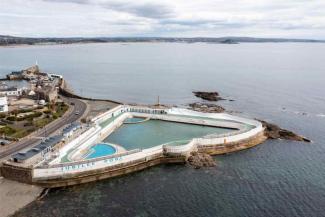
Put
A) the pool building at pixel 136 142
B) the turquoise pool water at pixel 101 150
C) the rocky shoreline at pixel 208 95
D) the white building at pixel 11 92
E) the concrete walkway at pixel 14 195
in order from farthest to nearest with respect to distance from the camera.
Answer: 1. the rocky shoreline at pixel 208 95
2. the white building at pixel 11 92
3. the turquoise pool water at pixel 101 150
4. the pool building at pixel 136 142
5. the concrete walkway at pixel 14 195

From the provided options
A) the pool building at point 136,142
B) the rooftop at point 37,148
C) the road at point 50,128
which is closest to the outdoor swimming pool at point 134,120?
the pool building at point 136,142

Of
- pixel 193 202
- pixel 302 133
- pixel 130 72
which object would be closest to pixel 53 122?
pixel 193 202

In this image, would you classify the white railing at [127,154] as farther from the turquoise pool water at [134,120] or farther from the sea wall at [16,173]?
the turquoise pool water at [134,120]

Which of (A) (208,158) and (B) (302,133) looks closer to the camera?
(A) (208,158)

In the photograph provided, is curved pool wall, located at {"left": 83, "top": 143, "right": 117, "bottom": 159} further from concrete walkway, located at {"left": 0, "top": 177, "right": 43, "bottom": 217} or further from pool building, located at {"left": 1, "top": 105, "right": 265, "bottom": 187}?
concrete walkway, located at {"left": 0, "top": 177, "right": 43, "bottom": 217}

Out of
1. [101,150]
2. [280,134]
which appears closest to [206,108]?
[280,134]

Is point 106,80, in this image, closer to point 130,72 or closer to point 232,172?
point 130,72

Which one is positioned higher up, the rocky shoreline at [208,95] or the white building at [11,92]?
the white building at [11,92]
